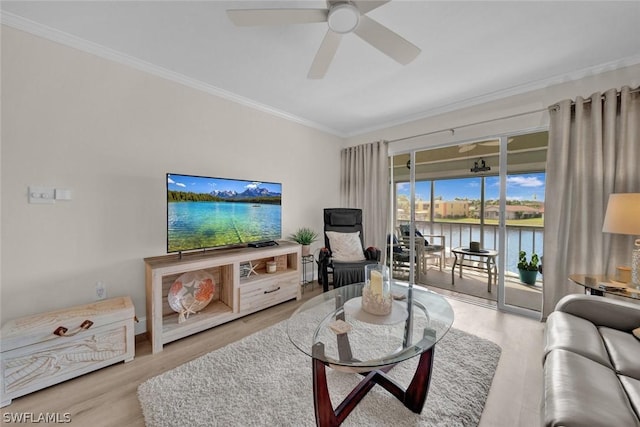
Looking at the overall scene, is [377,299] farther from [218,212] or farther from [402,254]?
[402,254]

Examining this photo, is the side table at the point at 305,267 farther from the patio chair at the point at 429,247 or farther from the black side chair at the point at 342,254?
the patio chair at the point at 429,247

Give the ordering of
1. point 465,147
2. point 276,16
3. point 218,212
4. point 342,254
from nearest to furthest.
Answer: point 276,16 < point 218,212 < point 342,254 < point 465,147

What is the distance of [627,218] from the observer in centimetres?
172

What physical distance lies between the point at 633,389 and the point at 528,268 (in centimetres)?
244

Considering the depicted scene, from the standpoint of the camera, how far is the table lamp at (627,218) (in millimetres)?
1694

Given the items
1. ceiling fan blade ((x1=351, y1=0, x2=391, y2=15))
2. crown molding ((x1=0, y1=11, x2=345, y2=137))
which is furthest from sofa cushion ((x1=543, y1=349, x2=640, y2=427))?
crown molding ((x1=0, y1=11, x2=345, y2=137))

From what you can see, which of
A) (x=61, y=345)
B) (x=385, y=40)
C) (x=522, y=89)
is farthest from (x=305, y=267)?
(x=522, y=89)

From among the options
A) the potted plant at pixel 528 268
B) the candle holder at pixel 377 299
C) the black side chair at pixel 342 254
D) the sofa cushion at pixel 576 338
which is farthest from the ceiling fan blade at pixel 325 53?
the potted plant at pixel 528 268

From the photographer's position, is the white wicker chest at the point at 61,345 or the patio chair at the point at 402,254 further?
the patio chair at the point at 402,254

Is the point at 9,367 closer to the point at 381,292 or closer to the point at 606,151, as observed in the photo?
the point at 381,292

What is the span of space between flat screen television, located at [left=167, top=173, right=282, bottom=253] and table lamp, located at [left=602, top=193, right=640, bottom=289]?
298cm

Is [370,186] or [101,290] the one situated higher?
[370,186]

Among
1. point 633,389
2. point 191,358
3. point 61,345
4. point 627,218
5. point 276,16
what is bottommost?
point 191,358

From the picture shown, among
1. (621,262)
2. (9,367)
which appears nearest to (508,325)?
(621,262)
